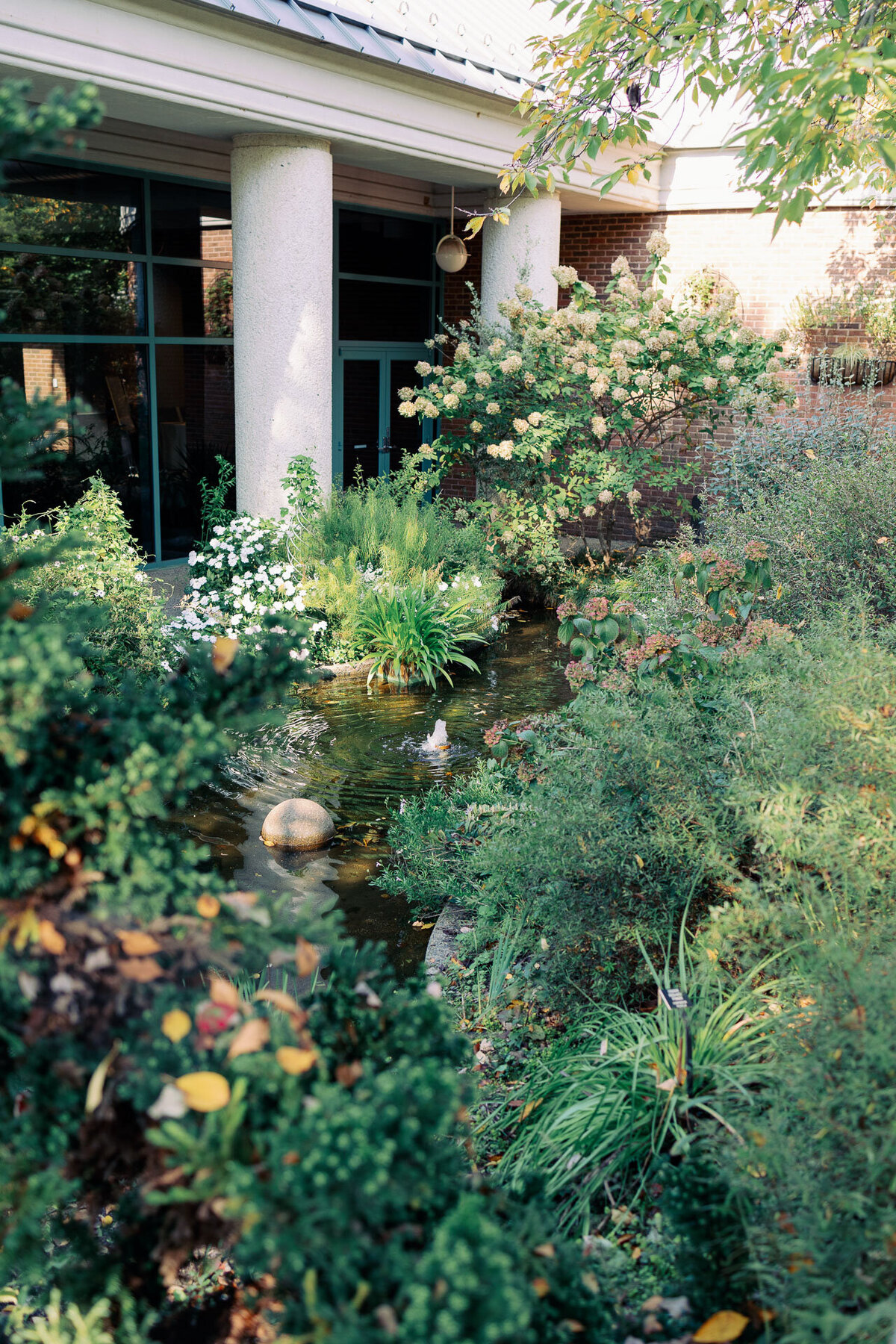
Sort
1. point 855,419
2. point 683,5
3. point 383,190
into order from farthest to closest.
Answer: point 383,190, point 855,419, point 683,5

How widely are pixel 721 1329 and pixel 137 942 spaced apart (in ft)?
4.13

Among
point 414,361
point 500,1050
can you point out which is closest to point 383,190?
point 414,361

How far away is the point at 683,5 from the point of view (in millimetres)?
5219

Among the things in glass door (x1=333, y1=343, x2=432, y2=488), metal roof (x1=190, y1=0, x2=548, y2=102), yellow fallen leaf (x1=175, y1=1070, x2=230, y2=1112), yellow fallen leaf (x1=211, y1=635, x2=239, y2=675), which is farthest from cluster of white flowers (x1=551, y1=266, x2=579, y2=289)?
yellow fallen leaf (x1=175, y1=1070, x2=230, y2=1112)

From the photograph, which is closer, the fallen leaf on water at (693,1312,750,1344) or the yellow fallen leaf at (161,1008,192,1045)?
the yellow fallen leaf at (161,1008,192,1045)

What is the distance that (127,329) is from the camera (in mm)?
10656

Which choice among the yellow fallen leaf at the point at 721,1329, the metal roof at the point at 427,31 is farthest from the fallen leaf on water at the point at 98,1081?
the metal roof at the point at 427,31

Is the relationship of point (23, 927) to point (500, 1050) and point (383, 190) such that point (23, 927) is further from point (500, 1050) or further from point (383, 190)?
point (383, 190)

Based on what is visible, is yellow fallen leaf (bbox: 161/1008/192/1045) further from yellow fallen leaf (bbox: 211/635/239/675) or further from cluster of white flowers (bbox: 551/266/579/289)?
cluster of white flowers (bbox: 551/266/579/289)

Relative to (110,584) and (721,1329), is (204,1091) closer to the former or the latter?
(721,1329)

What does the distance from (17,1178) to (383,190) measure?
45.4 ft

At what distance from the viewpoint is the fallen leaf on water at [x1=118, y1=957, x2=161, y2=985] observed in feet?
5.24

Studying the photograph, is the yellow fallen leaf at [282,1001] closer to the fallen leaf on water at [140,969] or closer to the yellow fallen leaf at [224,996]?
the yellow fallen leaf at [224,996]

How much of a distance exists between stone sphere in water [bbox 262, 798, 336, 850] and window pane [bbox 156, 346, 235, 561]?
599 centimetres
